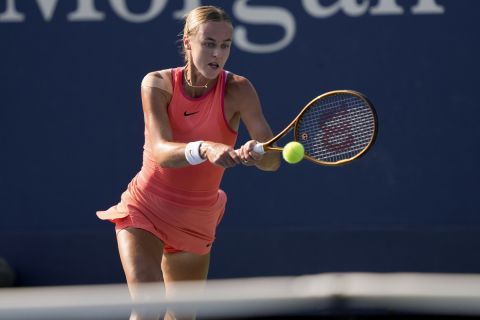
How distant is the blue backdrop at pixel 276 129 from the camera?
6.46 m

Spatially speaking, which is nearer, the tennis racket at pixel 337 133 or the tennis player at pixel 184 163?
the tennis player at pixel 184 163

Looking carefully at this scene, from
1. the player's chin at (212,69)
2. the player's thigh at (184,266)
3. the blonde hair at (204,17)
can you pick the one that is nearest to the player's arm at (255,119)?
the player's chin at (212,69)

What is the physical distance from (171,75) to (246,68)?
2078mm

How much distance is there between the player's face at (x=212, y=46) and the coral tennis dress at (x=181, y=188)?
0.13 metres

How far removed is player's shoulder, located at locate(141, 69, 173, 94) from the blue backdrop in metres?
2.09

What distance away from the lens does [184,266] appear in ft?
15.0

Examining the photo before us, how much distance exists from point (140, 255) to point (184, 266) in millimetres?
304

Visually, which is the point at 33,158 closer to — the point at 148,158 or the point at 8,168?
the point at 8,168

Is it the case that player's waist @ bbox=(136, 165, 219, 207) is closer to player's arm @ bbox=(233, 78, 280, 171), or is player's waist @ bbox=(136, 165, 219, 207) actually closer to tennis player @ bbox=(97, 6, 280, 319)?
tennis player @ bbox=(97, 6, 280, 319)

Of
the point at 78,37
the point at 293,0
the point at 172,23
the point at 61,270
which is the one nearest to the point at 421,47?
the point at 293,0

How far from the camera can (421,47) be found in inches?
254

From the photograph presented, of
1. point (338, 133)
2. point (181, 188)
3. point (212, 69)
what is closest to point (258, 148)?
point (212, 69)

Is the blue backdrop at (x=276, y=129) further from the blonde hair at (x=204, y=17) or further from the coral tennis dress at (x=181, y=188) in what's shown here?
the blonde hair at (x=204, y=17)

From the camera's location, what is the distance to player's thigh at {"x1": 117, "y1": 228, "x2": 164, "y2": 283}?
425 centimetres
